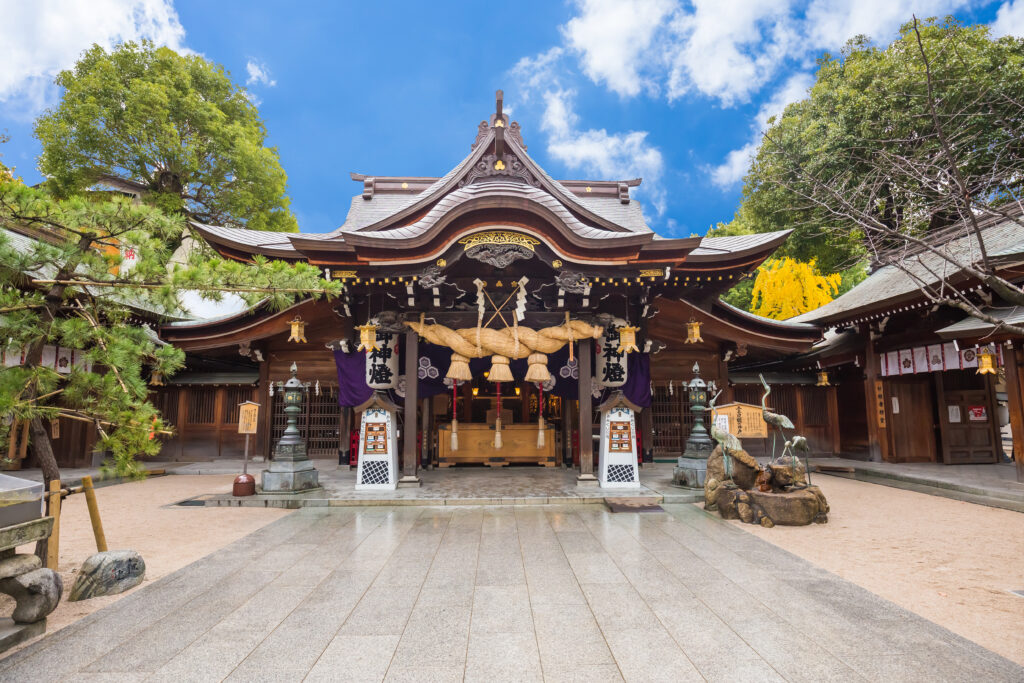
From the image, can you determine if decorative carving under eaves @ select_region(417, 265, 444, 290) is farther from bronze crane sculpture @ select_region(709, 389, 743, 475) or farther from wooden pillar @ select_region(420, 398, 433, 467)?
bronze crane sculpture @ select_region(709, 389, 743, 475)

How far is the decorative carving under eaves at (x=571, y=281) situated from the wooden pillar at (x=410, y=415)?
2931 millimetres

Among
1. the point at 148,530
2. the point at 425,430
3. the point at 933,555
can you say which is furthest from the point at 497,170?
the point at 933,555

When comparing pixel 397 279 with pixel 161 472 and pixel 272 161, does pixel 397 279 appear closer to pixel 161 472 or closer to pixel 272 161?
pixel 161 472

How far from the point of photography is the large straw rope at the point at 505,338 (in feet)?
28.6

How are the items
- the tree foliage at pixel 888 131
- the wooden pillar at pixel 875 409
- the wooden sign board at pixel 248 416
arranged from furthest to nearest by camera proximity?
the wooden pillar at pixel 875 409 → the wooden sign board at pixel 248 416 → the tree foliage at pixel 888 131

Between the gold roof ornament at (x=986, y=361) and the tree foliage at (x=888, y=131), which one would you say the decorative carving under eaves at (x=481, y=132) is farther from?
the gold roof ornament at (x=986, y=361)

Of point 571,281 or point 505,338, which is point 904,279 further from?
point 505,338

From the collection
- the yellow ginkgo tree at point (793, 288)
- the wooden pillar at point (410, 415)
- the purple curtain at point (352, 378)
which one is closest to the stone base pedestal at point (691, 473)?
the wooden pillar at point (410, 415)

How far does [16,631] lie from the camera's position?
3.04 meters

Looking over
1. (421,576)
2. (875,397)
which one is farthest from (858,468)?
(421,576)

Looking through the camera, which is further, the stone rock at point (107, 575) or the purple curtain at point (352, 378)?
the purple curtain at point (352, 378)

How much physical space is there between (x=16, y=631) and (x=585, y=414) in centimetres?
741

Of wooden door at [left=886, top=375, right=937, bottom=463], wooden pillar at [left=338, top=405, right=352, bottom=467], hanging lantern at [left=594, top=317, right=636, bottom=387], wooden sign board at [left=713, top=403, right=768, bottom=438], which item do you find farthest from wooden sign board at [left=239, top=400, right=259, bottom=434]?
wooden door at [left=886, top=375, right=937, bottom=463]

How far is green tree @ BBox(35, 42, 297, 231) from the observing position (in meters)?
16.4
